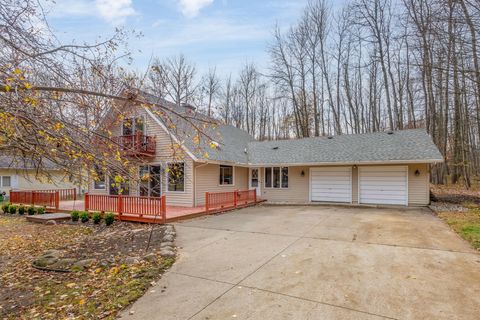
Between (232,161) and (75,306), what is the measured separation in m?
11.2

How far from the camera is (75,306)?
393 centimetres

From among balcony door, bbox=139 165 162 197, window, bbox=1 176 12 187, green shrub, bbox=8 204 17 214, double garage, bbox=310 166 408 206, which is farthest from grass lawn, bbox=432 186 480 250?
window, bbox=1 176 12 187

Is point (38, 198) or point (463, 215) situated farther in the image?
point (38, 198)

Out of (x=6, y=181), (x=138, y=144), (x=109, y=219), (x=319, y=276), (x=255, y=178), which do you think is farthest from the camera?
(x=6, y=181)

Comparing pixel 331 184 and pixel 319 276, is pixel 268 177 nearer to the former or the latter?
pixel 331 184

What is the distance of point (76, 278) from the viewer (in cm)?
507

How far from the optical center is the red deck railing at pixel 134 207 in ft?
32.7

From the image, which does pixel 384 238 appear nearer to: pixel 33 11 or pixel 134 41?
pixel 134 41

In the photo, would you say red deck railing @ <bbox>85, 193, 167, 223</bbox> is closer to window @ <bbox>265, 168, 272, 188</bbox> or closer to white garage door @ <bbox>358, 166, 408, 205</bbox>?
window @ <bbox>265, 168, 272, 188</bbox>

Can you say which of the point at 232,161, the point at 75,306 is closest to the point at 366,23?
the point at 232,161

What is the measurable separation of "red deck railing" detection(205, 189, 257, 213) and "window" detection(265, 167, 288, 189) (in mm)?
1558

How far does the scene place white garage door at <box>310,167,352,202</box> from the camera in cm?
1470

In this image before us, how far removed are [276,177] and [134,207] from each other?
865 centimetres

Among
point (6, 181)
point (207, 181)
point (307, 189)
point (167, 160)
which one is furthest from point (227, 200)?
point (6, 181)
